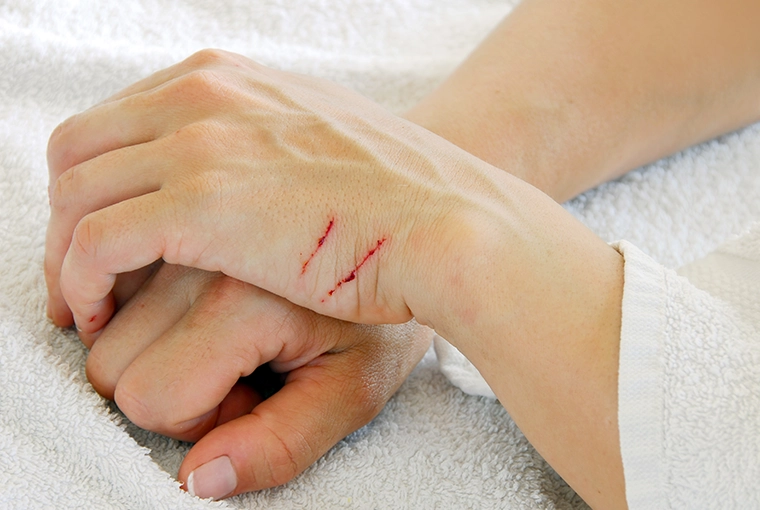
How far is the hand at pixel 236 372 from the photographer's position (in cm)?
64

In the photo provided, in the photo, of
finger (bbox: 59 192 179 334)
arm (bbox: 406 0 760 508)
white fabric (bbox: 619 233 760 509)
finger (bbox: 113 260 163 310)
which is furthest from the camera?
arm (bbox: 406 0 760 508)

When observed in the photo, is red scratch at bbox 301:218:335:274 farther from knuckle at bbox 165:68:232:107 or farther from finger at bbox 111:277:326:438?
knuckle at bbox 165:68:232:107

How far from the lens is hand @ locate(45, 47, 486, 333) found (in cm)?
63

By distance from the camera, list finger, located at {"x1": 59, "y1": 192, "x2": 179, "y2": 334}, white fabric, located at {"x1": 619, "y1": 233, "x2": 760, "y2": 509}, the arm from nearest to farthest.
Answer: white fabric, located at {"x1": 619, "y1": 233, "x2": 760, "y2": 509} < finger, located at {"x1": 59, "y1": 192, "x2": 179, "y2": 334} < the arm

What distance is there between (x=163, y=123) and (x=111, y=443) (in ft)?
0.95

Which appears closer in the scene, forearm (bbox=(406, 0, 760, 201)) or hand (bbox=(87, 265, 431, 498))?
hand (bbox=(87, 265, 431, 498))

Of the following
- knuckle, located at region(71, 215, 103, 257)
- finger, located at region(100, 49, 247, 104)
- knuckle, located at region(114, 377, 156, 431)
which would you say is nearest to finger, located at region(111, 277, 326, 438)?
knuckle, located at region(114, 377, 156, 431)

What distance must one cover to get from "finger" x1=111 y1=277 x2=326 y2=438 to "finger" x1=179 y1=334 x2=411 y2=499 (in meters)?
0.03

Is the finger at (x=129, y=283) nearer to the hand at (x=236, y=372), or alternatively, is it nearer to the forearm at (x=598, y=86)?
the hand at (x=236, y=372)

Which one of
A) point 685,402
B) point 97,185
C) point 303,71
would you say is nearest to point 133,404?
point 97,185

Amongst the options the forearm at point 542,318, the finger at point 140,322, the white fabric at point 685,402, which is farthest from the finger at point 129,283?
the white fabric at point 685,402

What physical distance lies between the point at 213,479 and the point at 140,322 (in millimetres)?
171

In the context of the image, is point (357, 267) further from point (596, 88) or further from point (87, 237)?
point (596, 88)

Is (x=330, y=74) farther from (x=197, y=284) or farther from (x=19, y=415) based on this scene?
(x=19, y=415)
